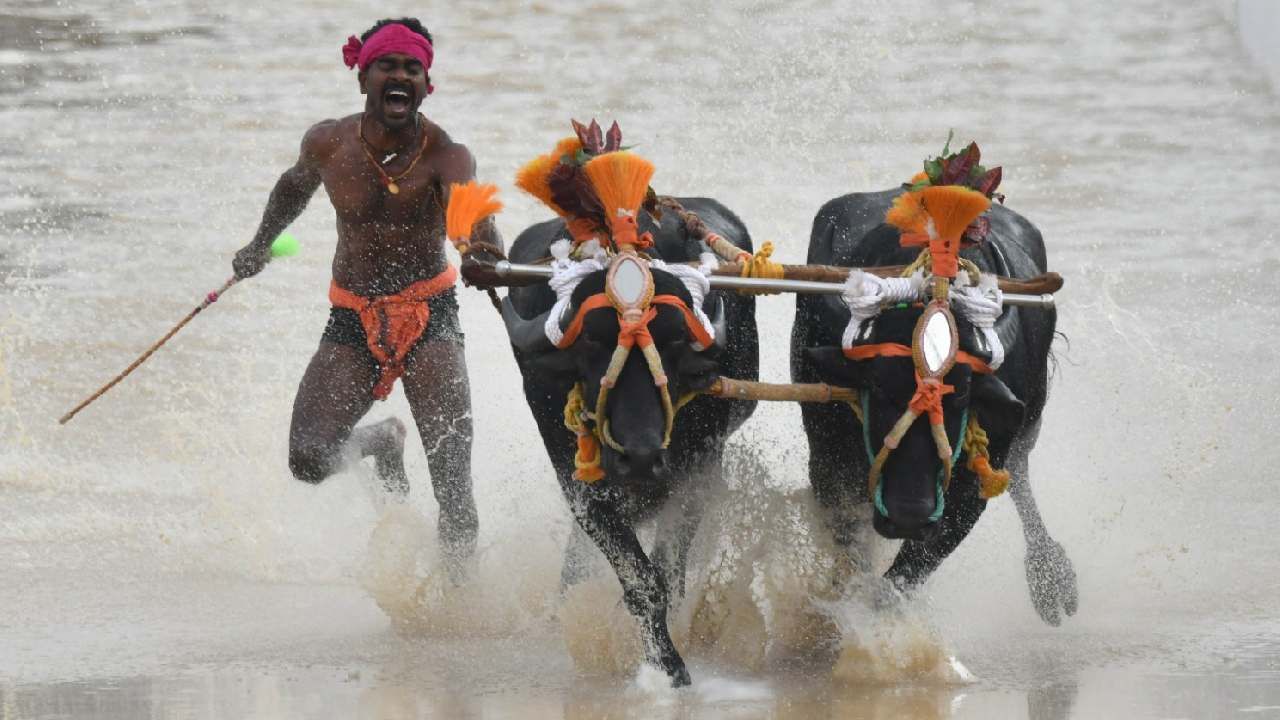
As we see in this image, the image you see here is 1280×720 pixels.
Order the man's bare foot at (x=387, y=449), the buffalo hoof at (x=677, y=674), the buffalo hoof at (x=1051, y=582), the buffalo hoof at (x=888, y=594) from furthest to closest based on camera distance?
the man's bare foot at (x=387, y=449) < the buffalo hoof at (x=1051, y=582) < the buffalo hoof at (x=888, y=594) < the buffalo hoof at (x=677, y=674)

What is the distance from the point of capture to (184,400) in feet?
33.4

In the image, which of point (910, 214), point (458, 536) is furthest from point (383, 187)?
point (910, 214)

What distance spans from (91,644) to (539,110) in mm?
9732

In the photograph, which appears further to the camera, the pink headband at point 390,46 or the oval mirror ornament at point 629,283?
the pink headband at point 390,46

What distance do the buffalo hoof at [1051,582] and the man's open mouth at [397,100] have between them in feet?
8.43

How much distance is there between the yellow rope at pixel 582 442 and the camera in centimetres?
581

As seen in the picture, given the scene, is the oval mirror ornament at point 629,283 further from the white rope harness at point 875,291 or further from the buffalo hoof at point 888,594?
the buffalo hoof at point 888,594

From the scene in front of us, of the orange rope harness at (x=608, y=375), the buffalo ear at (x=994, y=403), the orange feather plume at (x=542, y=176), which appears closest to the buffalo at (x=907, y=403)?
the buffalo ear at (x=994, y=403)

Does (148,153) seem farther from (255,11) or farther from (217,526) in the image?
(217,526)

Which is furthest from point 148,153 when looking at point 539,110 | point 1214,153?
point 1214,153

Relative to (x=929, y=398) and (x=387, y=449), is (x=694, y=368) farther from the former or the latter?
(x=387, y=449)

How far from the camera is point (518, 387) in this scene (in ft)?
30.8

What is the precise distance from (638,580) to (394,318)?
1.34 m

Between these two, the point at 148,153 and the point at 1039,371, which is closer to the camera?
the point at 1039,371
